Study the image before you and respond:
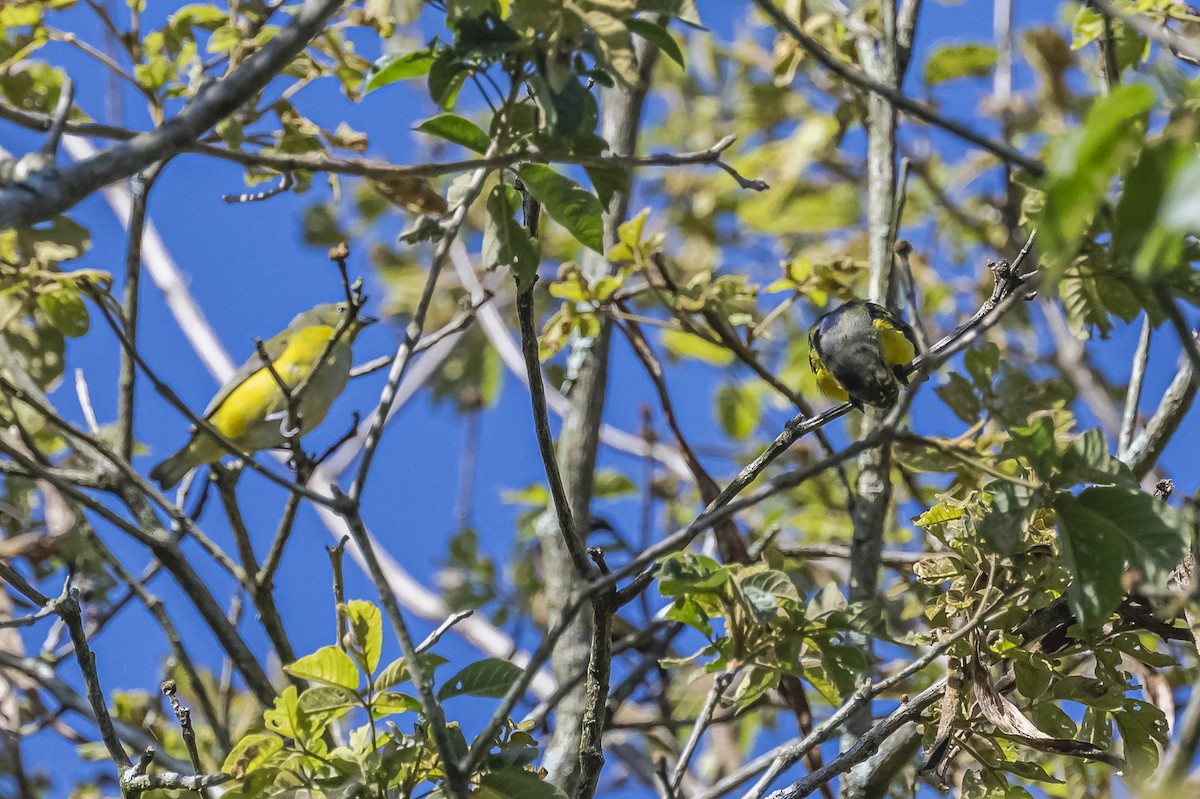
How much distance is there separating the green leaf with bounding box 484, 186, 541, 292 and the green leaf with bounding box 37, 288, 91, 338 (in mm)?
1337

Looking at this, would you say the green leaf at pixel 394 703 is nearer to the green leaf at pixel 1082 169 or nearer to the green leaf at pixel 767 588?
the green leaf at pixel 767 588

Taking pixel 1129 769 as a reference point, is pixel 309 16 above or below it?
above

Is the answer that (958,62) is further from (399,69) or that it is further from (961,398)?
(399,69)

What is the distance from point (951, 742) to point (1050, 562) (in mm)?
366

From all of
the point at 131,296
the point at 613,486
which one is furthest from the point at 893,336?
the point at 613,486

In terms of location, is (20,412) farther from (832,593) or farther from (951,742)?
(951,742)

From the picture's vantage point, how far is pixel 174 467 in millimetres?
4312

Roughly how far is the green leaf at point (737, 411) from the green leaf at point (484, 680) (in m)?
3.10

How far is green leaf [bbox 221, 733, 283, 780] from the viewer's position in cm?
177

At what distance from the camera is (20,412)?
10.2ft

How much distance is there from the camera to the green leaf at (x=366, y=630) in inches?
70.9

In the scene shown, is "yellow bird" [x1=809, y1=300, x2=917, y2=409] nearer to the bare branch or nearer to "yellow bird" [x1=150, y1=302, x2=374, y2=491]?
the bare branch

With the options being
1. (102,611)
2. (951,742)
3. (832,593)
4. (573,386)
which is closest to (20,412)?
(102,611)

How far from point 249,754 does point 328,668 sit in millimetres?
257
